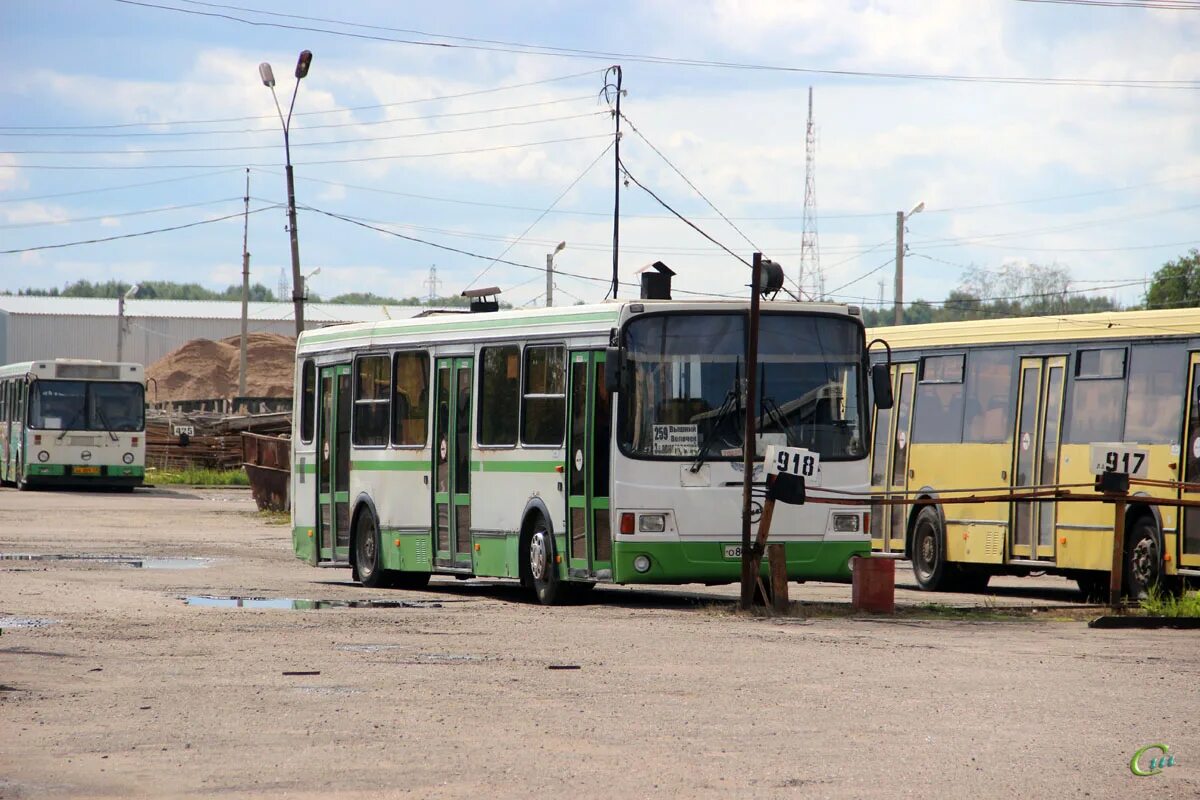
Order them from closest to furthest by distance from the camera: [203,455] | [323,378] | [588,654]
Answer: [588,654]
[323,378]
[203,455]

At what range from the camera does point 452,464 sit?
20094mm

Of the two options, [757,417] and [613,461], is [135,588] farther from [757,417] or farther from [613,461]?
[757,417]

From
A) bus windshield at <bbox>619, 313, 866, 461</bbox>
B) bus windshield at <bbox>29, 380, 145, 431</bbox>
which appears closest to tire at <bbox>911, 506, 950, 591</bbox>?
bus windshield at <bbox>619, 313, 866, 461</bbox>

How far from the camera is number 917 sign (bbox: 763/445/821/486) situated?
16578 mm

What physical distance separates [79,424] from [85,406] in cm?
55

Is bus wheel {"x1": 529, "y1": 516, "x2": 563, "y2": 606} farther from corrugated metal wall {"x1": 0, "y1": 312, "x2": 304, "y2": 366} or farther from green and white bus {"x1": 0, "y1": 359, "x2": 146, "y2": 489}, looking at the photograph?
corrugated metal wall {"x1": 0, "y1": 312, "x2": 304, "y2": 366}

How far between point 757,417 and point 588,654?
4.86m

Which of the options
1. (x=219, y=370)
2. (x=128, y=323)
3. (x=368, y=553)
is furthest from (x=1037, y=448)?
(x=128, y=323)

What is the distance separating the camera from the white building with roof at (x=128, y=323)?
379 feet

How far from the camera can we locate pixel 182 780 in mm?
8109

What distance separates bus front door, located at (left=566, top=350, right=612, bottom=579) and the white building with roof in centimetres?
9292

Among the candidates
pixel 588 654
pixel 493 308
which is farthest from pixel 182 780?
pixel 493 308

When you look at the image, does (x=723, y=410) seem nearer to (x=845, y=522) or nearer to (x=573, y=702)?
(x=845, y=522)

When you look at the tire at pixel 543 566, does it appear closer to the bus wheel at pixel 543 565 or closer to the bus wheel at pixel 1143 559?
the bus wheel at pixel 543 565
